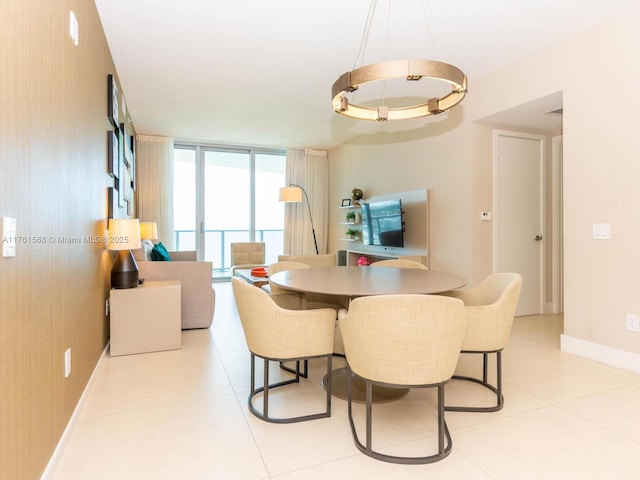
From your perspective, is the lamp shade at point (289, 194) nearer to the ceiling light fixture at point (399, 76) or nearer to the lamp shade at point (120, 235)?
the lamp shade at point (120, 235)

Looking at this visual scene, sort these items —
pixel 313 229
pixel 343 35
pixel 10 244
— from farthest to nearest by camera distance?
pixel 313 229, pixel 343 35, pixel 10 244

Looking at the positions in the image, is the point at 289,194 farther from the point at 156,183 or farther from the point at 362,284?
the point at 362,284

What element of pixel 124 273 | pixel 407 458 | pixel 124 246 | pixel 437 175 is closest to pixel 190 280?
pixel 124 273

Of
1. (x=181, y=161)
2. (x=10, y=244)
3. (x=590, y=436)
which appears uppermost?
(x=181, y=161)

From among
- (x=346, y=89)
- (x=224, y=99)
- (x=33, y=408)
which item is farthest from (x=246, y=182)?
(x=33, y=408)

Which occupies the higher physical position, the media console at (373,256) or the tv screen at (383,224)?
the tv screen at (383,224)

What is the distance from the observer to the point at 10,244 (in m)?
1.20

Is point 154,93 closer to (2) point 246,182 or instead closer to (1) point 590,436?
(2) point 246,182

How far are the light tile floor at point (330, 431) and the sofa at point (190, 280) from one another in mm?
A: 966

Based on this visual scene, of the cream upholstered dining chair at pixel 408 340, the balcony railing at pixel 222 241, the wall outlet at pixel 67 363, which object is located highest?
the balcony railing at pixel 222 241

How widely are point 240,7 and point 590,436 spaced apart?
336 cm

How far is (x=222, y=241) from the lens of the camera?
7422 millimetres

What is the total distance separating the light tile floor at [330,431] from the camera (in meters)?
1.61

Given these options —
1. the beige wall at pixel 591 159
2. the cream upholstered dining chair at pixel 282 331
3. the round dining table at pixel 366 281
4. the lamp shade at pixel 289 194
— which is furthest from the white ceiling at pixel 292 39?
the cream upholstered dining chair at pixel 282 331
